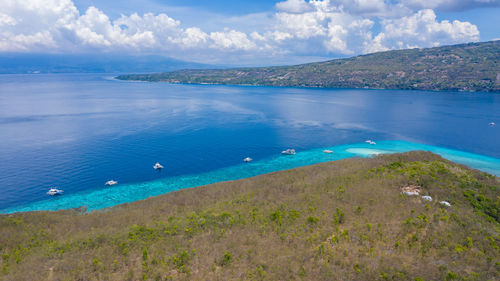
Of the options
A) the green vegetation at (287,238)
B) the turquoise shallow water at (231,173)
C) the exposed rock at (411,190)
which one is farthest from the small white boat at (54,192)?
the exposed rock at (411,190)

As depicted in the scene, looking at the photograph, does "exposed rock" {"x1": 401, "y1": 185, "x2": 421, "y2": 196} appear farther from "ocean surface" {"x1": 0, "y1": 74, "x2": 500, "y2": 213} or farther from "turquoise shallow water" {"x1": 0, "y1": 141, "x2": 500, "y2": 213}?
"ocean surface" {"x1": 0, "y1": 74, "x2": 500, "y2": 213}

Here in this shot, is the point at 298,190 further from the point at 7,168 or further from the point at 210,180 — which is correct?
the point at 7,168

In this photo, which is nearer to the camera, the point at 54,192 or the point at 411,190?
the point at 411,190

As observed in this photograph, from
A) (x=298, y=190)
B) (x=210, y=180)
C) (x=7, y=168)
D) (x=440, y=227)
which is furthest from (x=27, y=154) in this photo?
(x=440, y=227)

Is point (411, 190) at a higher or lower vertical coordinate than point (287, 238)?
higher

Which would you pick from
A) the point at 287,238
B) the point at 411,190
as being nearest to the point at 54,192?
the point at 287,238

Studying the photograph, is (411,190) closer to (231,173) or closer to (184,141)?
(231,173)
